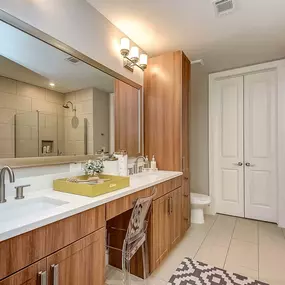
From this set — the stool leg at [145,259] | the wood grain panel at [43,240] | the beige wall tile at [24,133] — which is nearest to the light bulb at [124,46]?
the beige wall tile at [24,133]

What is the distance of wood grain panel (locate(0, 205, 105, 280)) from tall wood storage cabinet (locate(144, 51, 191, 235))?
1.52 meters

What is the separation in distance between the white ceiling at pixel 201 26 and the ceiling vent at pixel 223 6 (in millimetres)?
46

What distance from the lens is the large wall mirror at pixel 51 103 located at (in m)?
1.29

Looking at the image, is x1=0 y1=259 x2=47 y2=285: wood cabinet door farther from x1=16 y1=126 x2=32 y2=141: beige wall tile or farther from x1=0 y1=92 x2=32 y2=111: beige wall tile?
x1=0 y1=92 x2=32 y2=111: beige wall tile

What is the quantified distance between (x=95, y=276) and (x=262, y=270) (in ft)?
5.36

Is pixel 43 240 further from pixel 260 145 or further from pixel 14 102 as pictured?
pixel 260 145

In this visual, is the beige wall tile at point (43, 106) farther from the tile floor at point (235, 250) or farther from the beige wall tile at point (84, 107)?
the tile floor at point (235, 250)

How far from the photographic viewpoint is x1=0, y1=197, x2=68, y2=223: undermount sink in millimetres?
1108

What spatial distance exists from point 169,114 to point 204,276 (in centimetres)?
173

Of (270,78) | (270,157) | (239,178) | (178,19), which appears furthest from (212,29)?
(239,178)

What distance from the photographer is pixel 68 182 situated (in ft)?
4.56

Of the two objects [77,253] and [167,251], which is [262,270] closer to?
[167,251]

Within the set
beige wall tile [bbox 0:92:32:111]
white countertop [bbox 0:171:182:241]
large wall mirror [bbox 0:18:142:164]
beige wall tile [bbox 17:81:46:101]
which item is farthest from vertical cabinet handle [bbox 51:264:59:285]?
beige wall tile [bbox 17:81:46:101]

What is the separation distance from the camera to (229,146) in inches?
134
